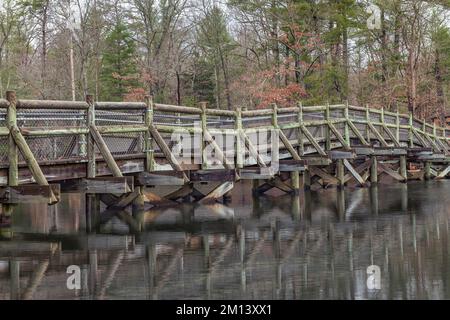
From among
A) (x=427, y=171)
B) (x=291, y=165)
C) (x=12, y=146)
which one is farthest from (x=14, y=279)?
(x=427, y=171)

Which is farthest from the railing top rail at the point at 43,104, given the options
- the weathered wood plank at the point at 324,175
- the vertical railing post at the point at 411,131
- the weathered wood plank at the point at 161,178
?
the vertical railing post at the point at 411,131

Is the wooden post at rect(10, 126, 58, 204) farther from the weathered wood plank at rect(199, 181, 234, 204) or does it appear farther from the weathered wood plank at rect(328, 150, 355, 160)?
the weathered wood plank at rect(328, 150, 355, 160)

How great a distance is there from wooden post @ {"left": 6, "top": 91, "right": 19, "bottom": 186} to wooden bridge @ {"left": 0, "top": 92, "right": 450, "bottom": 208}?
0.02 m

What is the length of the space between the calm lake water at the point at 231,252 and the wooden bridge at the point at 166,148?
3.22ft

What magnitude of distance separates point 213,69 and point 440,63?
14.8 metres

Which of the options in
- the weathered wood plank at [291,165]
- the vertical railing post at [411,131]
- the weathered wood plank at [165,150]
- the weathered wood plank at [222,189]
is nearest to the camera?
the weathered wood plank at [165,150]

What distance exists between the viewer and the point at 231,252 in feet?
39.4

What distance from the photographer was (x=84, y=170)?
14.8m

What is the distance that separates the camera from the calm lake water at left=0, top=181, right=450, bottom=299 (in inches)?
352

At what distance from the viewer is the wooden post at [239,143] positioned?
2014cm

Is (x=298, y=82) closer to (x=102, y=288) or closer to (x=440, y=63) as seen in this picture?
(x=440, y=63)

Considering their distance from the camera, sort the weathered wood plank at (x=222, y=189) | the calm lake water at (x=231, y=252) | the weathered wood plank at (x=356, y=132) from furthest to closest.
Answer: the weathered wood plank at (x=356, y=132) → the weathered wood plank at (x=222, y=189) → the calm lake water at (x=231, y=252)

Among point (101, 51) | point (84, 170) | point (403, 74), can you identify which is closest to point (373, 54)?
point (403, 74)

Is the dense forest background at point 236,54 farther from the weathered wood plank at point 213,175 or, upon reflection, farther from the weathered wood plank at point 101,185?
the weathered wood plank at point 101,185
